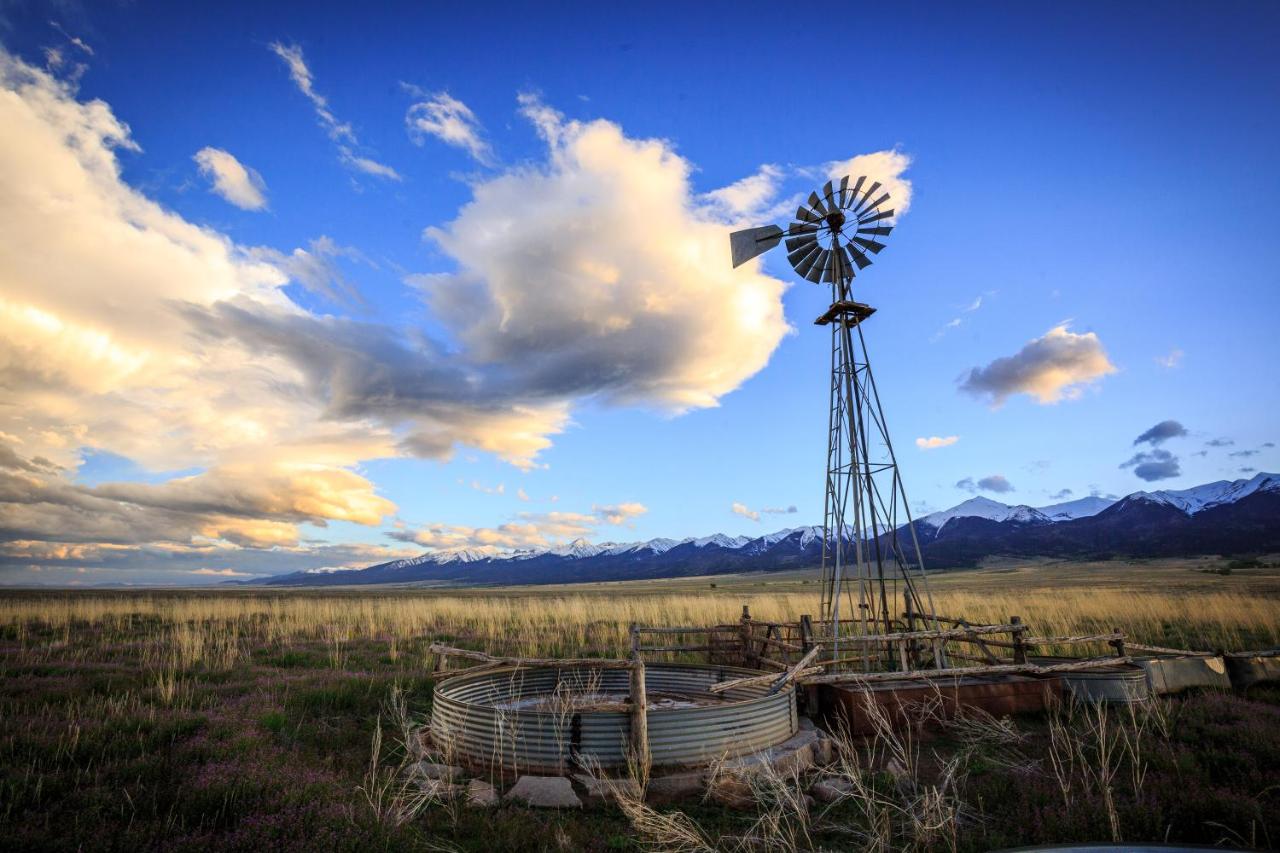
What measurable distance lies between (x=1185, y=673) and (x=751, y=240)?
1137 cm

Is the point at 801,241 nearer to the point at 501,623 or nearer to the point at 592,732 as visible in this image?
the point at 592,732

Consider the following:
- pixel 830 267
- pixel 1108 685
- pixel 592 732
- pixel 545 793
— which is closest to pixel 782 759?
pixel 592 732

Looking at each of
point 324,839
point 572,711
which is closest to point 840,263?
point 572,711

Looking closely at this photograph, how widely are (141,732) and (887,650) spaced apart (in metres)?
12.3

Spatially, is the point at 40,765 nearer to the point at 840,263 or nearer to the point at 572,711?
the point at 572,711

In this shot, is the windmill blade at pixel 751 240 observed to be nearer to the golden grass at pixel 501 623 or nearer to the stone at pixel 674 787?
the stone at pixel 674 787

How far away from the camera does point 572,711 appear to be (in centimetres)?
737

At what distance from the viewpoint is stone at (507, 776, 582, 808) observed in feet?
22.0

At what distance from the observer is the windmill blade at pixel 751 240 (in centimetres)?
1388

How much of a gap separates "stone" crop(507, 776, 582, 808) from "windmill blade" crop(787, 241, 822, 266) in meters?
11.4

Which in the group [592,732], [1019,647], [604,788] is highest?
[1019,647]

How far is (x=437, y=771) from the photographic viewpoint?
751 centimetres

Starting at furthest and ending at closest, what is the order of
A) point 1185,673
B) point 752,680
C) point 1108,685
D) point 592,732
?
point 1185,673
point 1108,685
point 752,680
point 592,732

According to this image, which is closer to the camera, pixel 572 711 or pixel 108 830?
pixel 108 830
